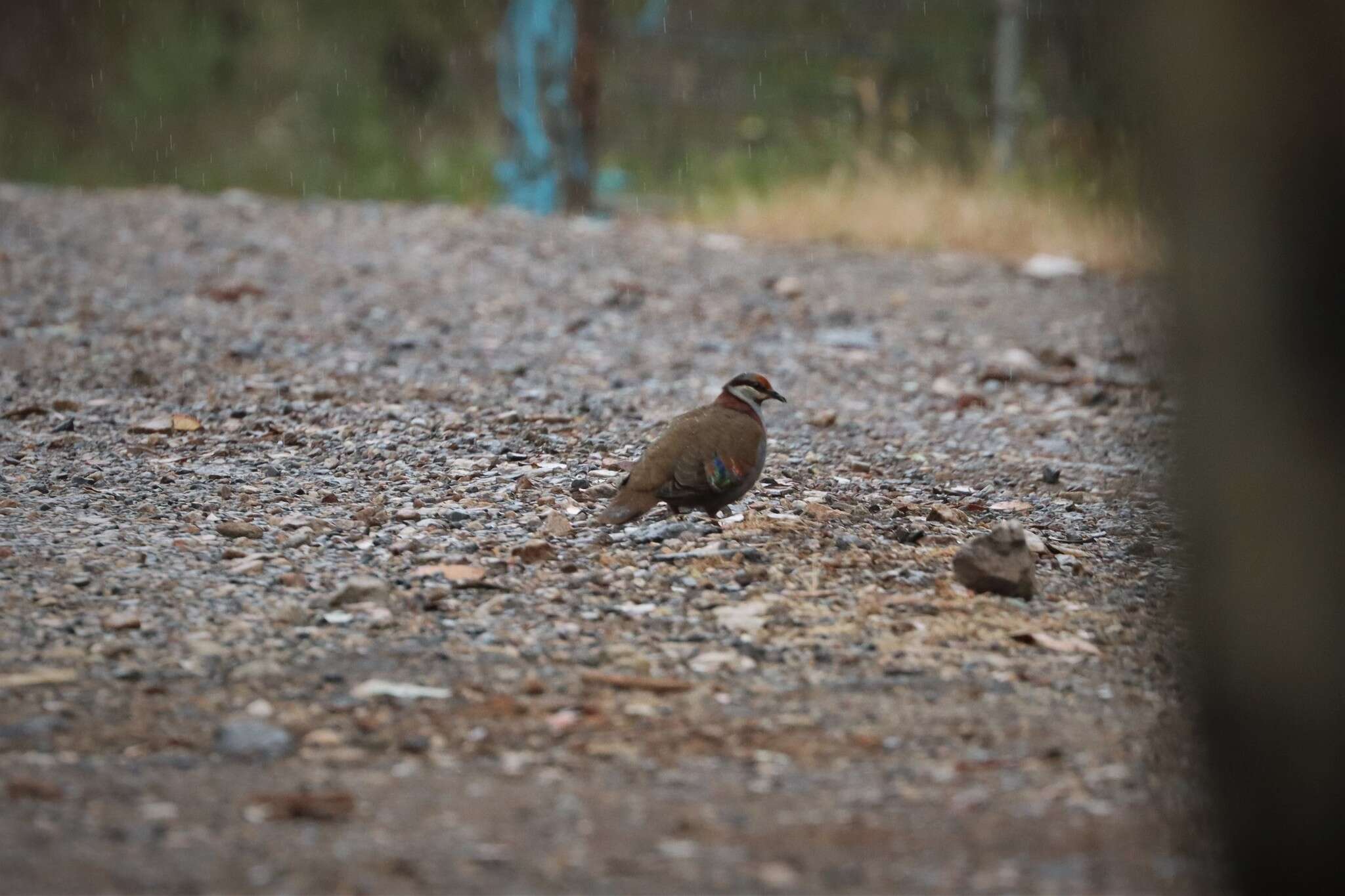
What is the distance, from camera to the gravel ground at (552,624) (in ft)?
9.84

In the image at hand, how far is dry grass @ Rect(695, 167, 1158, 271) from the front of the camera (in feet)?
40.2

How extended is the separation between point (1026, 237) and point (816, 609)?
8531 millimetres

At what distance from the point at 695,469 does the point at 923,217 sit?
323 inches

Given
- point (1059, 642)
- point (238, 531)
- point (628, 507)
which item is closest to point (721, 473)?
point (628, 507)

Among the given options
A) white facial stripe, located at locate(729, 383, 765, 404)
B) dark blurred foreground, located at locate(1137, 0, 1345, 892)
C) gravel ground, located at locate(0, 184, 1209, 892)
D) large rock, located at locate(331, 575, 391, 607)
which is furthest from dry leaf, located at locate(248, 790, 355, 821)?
white facial stripe, located at locate(729, 383, 765, 404)

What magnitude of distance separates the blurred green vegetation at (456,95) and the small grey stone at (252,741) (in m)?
10.9

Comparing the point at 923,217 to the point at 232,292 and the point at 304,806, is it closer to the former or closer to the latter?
the point at 232,292

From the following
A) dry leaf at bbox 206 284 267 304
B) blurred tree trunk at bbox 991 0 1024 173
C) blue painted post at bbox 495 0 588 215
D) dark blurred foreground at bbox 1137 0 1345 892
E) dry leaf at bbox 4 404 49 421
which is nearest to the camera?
dark blurred foreground at bbox 1137 0 1345 892

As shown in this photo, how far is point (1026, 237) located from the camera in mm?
12352

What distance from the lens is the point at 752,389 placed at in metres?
5.47

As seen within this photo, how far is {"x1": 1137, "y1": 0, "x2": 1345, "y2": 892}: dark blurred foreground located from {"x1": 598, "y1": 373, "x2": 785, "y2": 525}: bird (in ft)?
8.29

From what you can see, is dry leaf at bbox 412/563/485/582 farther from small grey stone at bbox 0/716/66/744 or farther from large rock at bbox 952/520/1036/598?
large rock at bbox 952/520/1036/598

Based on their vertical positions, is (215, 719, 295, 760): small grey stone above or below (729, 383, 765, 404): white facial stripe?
below

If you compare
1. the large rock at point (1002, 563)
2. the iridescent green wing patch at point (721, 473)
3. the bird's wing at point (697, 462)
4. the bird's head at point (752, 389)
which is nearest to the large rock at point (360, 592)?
the bird's wing at point (697, 462)
